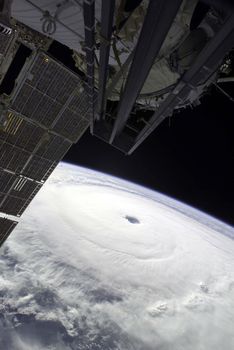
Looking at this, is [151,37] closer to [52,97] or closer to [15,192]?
[52,97]

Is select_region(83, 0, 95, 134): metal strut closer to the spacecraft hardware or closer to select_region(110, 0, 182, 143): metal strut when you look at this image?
the spacecraft hardware

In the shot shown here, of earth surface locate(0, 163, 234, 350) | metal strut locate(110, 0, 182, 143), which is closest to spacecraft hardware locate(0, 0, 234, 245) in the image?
metal strut locate(110, 0, 182, 143)

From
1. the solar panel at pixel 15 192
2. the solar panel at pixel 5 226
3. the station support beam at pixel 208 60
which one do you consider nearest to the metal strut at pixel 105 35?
the station support beam at pixel 208 60

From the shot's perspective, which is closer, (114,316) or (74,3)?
(74,3)

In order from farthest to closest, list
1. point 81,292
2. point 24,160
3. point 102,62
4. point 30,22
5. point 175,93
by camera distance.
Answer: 1. point 81,292
2. point 24,160
3. point 30,22
4. point 102,62
5. point 175,93

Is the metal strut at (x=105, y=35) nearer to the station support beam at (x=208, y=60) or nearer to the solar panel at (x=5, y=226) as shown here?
the station support beam at (x=208, y=60)

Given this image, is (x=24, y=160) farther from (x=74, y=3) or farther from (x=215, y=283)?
(x=215, y=283)

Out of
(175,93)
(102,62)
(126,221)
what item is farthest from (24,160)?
(126,221)

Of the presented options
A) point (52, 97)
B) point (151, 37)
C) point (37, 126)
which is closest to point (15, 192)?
point (37, 126)
